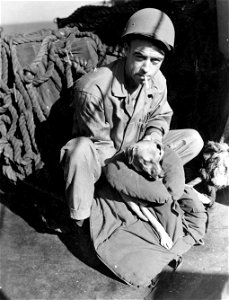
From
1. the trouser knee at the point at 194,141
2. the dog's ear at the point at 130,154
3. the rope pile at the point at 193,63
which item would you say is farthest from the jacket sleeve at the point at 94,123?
the rope pile at the point at 193,63

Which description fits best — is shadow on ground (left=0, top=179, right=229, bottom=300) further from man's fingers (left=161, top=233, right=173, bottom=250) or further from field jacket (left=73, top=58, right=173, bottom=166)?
field jacket (left=73, top=58, right=173, bottom=166)

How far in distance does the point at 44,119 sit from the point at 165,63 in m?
1.05

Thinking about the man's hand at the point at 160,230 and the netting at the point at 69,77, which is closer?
the man's hand at the point at 160,230

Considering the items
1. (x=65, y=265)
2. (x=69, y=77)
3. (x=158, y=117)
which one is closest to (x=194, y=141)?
(x=158, y=117)

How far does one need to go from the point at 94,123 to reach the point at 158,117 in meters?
0.43

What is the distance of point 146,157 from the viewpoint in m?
2.45

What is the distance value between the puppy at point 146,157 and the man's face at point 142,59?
37 cm

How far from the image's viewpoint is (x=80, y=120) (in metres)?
2.73

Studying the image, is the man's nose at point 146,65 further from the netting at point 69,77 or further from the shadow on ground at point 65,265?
the shadow on ground at point 65,265

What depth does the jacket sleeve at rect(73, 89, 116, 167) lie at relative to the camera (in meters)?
2.64

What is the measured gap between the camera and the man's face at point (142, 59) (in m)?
2.44

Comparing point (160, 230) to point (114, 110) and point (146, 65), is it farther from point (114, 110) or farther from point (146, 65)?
point (146, 65)

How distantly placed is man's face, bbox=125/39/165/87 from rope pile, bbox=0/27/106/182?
735mm

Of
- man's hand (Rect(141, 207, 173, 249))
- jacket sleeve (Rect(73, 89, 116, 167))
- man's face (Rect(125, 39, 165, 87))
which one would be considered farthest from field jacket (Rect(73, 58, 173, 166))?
man's hand (Rect(141, 207, 173, 249))
